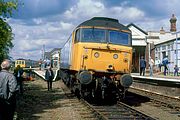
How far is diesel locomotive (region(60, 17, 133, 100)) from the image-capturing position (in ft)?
45.3

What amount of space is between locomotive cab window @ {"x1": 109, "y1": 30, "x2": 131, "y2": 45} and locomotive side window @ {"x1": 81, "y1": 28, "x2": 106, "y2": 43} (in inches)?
14.0

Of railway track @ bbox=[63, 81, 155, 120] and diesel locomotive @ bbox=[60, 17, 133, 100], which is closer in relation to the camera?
railway track @ bbox=[63, 81, 155, 120]

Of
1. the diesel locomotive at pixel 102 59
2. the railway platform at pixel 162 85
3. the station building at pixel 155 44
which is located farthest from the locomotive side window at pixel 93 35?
the station building at pixel 155 44

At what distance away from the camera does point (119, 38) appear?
1484 centimetres

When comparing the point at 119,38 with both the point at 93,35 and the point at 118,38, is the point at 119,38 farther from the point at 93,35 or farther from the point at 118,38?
the point at 93,35

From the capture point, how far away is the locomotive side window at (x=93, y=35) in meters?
14.4

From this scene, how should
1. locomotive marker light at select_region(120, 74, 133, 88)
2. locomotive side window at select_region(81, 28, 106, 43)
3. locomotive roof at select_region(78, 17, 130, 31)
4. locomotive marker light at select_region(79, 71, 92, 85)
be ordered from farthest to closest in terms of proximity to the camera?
locomotive roof at select_region(78, 17, 130, 31)
locomotive side window at select_region(81, 28, 106, 43)
locomotive marker light at select_region(120, 74, 133, 88)
locomotive marker light at select_region(79, 71, 92, 85)

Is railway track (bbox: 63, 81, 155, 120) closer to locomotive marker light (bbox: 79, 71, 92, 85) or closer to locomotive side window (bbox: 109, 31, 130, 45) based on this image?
locomotive marker light (bbox: 79, 71, 92, 85)

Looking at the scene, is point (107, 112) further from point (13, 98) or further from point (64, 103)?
point (13, 98)

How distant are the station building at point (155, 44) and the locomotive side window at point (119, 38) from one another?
1339 centimetres

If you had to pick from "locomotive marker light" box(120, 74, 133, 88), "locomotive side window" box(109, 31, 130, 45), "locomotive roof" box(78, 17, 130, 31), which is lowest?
"locomotive marker light" box(120, 74, 133, 88)

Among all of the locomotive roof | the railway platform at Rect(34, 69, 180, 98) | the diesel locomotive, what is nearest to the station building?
the railway platform at Rect(34, 69, 180, 98)

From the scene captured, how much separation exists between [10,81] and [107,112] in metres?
5.44

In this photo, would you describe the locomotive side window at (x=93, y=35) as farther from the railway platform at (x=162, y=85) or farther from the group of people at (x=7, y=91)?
the group of people at (x=7, y=91)
